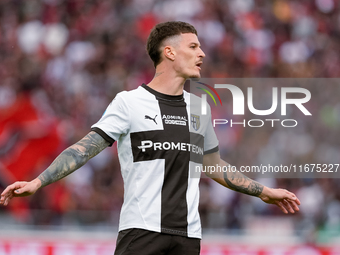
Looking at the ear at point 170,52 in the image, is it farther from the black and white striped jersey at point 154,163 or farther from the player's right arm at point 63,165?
the player's right arm at point 63,165

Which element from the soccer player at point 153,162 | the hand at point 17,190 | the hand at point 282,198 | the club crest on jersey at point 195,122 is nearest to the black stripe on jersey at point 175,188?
the soccer player at point 153,162

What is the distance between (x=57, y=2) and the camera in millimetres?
11922

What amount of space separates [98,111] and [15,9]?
13.0 feet

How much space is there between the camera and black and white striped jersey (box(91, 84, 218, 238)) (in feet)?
10.2

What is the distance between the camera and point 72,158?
121 inches

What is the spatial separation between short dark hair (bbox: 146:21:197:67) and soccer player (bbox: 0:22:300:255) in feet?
0.69

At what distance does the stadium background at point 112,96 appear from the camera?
23.2ft

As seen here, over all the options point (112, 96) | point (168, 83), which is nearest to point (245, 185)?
point (168, 83)

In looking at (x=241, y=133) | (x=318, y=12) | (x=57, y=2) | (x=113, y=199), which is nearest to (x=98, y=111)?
(x=113, y=199)

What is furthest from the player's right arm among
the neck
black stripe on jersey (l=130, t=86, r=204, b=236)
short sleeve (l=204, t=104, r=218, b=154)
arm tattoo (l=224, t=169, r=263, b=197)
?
arm tattoo (l=224, t=169, r=263, b=197)

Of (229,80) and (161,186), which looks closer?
(161,186)

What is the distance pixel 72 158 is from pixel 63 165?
68mm

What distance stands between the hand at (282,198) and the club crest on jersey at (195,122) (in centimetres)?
61

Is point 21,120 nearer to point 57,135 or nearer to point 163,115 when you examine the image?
point 57,135
